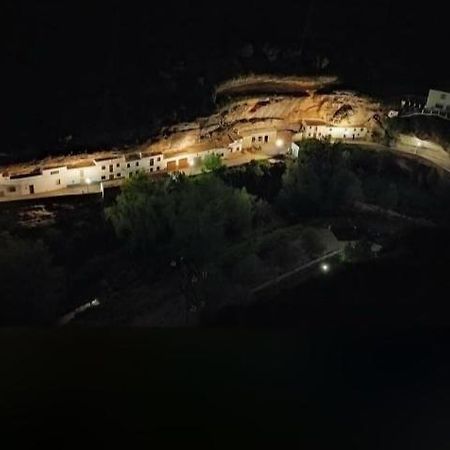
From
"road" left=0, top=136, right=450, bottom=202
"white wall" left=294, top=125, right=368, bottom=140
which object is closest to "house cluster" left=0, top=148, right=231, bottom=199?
"road" left=0, top=136, right=450, bottom=202

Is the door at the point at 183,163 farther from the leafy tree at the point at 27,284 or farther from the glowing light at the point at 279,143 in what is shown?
the leafy tree at the point at 27,284

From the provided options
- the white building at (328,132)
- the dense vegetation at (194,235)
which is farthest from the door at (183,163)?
the white building at (328,132)

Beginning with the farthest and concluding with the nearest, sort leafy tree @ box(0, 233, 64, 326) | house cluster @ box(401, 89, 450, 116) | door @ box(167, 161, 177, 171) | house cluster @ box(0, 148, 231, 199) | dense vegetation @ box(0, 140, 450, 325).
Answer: house cluster @ box(401, 89, 450, 116)
door @ box(167, 161, 177, 171)
house cluster @ box(0, 148, 231, 199)
dense vegetation @ box(0, 140, 450, 325)
leafy tree @ box(0, 233, 64, 326)

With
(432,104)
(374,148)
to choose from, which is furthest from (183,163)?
(432,104)

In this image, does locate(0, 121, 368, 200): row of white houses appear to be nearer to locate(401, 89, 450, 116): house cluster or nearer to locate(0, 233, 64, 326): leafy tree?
locate(401, 89, 450, 116): house cluster

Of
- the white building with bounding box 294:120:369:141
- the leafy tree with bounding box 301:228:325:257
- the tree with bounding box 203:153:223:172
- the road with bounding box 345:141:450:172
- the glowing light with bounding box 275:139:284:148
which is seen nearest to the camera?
the leafy tree with bounding box 301:228:325:257

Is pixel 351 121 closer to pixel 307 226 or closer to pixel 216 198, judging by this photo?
pixel 307 226

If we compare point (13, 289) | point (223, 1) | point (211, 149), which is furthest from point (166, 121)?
point (13, 289)
